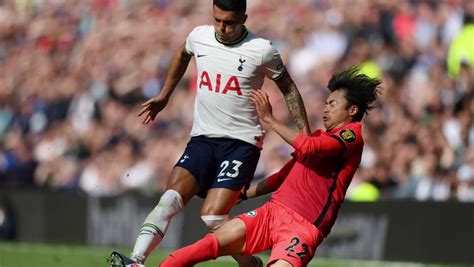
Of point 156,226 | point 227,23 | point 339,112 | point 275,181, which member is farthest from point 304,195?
point 227,23

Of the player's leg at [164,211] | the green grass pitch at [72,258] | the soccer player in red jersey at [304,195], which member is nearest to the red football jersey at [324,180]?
the soccer player in red jersey at [304,195]

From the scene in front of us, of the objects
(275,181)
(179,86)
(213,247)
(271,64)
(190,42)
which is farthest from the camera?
(179,86)

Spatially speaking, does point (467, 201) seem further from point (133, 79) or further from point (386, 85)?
point (133, 79)

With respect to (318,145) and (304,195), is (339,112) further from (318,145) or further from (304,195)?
(304,195)

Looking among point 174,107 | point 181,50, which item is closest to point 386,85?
point 174,107

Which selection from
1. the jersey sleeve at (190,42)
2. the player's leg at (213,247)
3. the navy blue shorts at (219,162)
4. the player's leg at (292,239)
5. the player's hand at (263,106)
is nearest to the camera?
the player's leg at (213,247)

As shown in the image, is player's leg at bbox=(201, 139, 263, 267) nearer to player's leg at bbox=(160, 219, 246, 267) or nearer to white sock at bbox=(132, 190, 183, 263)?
white sock at bbox=(132, 190, 183, 263)

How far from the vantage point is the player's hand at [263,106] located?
8984 millimetres

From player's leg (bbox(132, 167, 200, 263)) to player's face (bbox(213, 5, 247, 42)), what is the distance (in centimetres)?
120

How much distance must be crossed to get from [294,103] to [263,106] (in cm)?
103

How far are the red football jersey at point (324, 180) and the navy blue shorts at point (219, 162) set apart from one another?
3.14 ft

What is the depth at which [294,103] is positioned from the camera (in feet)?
32.9

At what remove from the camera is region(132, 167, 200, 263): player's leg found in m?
9.55

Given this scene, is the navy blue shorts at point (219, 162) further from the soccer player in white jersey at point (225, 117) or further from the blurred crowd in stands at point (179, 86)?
the blurred crowd in stands at point (179, 86)
